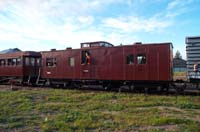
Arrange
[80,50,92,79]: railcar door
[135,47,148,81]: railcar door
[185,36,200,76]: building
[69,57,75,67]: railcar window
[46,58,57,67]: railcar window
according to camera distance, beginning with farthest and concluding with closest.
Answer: [46,58,57,67]: railcar window, [69,57,75,67]: railcar window, [80,50,92,79]: railcar door, [135,47,148,81]: railcar door, [185,36,200,76]: building

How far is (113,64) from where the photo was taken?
18.8 m

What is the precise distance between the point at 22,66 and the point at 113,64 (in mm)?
10548

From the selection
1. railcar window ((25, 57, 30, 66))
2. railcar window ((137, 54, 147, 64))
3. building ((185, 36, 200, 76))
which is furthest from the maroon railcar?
railcar window ((25, 57, 30, 66))

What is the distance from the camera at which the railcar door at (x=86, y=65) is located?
789 inches

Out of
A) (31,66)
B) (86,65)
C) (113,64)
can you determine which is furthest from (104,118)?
(31,66)

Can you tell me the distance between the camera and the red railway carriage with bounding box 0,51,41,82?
2534 centimetres

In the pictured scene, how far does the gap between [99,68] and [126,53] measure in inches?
98.6

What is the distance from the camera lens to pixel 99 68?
64.0 ft

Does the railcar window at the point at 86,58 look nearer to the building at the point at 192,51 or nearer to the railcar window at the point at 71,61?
the railcar window at the point at 71,61

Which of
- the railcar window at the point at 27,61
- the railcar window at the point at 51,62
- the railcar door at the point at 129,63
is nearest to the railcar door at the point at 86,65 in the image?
the railcar door at the point at 129,63

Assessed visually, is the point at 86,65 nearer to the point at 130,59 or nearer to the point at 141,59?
the point at 130,59

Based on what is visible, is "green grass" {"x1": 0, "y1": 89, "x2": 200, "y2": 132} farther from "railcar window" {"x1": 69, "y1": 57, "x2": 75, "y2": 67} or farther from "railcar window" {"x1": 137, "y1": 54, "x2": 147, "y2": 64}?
"railcar window" {"x1": 69, "y1": 57, "x2": 75, "y2": 67}

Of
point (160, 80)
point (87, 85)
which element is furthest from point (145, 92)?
point (87, 85)

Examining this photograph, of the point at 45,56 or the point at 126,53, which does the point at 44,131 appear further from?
the point at 45,56
